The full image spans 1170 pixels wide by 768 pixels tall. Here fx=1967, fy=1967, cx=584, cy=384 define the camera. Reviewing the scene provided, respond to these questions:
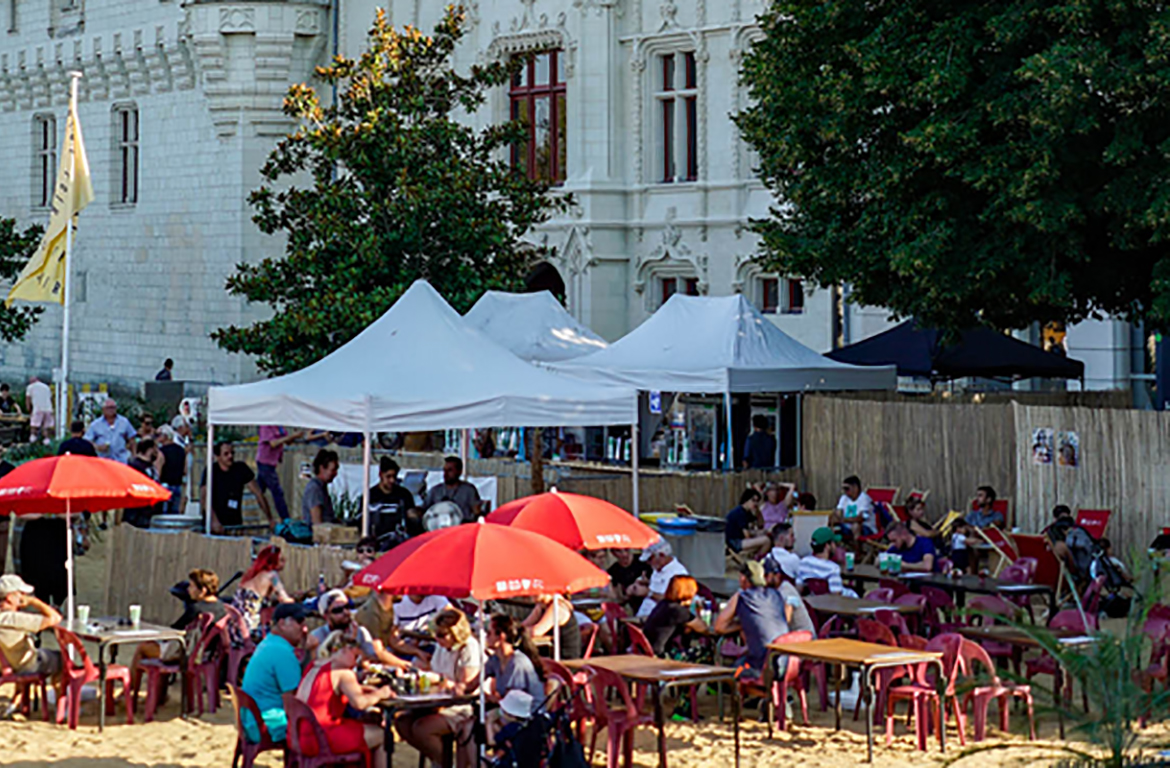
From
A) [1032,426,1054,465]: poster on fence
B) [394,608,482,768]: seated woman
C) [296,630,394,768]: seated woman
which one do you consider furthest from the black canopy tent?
[296,630,394,768]: seated woman

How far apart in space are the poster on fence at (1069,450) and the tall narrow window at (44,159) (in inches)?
1171

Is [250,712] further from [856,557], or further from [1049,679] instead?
[856,557]

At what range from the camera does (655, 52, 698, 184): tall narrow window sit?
106 ft

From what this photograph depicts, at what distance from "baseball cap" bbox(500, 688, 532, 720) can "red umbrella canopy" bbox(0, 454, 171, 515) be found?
498 cm

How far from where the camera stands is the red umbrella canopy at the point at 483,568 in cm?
1129

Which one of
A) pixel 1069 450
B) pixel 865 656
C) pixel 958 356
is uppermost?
pixel 958 356

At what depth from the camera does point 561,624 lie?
1352 cm

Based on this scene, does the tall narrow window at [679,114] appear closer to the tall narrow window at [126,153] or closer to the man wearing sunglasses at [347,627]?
the tall narrow window at [126,153]

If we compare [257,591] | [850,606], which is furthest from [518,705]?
[850,606]

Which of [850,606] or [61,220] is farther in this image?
[61,220]

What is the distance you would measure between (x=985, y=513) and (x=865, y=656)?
8177 mm

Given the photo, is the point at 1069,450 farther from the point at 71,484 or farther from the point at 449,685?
the point at 449,685

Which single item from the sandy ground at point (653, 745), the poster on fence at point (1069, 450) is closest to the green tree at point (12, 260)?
the poster on fence at point (1069, 450)

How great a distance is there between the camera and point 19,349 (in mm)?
47531
